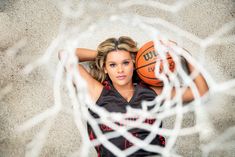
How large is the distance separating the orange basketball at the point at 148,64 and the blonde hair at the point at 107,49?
7cm

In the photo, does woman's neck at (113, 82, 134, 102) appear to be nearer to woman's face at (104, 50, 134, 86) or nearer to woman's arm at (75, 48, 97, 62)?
woman's face at (104, 50, 134, 86)

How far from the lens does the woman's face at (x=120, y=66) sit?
1.51 meters

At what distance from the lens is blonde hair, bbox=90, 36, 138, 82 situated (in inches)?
61.1

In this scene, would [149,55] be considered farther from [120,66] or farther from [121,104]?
[121,104]

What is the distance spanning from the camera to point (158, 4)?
1.75 meters

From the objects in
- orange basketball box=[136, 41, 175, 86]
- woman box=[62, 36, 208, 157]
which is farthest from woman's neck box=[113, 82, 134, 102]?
orange basketball box=[136, 41, 175, 86]

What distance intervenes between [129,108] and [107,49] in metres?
0.32

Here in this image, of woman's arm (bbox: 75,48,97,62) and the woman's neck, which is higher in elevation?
woman's arm (bbox: 75,48,97,62)

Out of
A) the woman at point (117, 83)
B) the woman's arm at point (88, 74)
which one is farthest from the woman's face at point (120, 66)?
the woman's arm at point (88, 74)

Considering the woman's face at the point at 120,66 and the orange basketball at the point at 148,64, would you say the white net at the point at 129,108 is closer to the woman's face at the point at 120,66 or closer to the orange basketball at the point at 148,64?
the orange basketball at the point at 148,64

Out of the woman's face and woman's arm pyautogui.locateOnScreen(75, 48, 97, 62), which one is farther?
A: woman's arm pyautogui.locateOnScreen(75, 48, 97, 62)

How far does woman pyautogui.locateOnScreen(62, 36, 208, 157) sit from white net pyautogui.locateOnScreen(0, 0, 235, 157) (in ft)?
0.08

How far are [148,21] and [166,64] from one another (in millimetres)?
370

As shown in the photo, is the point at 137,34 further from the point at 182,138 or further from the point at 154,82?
the point at 182,138
